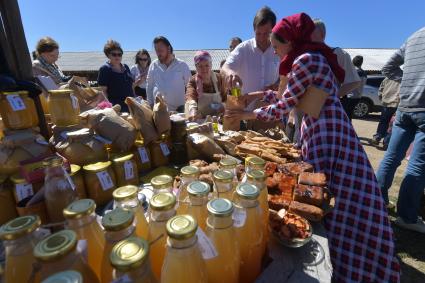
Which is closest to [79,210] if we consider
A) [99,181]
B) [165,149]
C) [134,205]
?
[134,205]

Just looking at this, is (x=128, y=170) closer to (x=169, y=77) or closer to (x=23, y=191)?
(x=23, y=191)

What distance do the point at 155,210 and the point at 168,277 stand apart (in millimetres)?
165

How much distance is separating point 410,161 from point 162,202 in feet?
8.81

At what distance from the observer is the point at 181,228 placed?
1.74 feet

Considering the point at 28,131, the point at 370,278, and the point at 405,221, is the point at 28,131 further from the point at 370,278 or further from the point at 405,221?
the point at 405,221

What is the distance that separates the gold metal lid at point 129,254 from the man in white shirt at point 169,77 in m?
3.08

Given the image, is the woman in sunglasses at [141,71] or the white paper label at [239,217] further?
the woman in sunglasses at [141,71]

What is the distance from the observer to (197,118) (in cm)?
261

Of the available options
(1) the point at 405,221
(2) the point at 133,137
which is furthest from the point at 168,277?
(1) the point at 405,221

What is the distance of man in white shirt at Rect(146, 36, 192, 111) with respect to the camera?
347 cm

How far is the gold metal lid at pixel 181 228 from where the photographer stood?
52cm

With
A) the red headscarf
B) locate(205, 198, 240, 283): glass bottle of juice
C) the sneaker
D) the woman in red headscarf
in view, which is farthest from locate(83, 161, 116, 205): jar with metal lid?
the sneaker

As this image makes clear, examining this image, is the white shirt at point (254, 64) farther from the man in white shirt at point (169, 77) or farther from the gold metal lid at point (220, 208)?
the gold metal lid at point (220, 208)

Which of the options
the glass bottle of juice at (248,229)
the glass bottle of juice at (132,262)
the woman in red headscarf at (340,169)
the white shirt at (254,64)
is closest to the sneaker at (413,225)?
the woman in red headscarf at (340,169)
